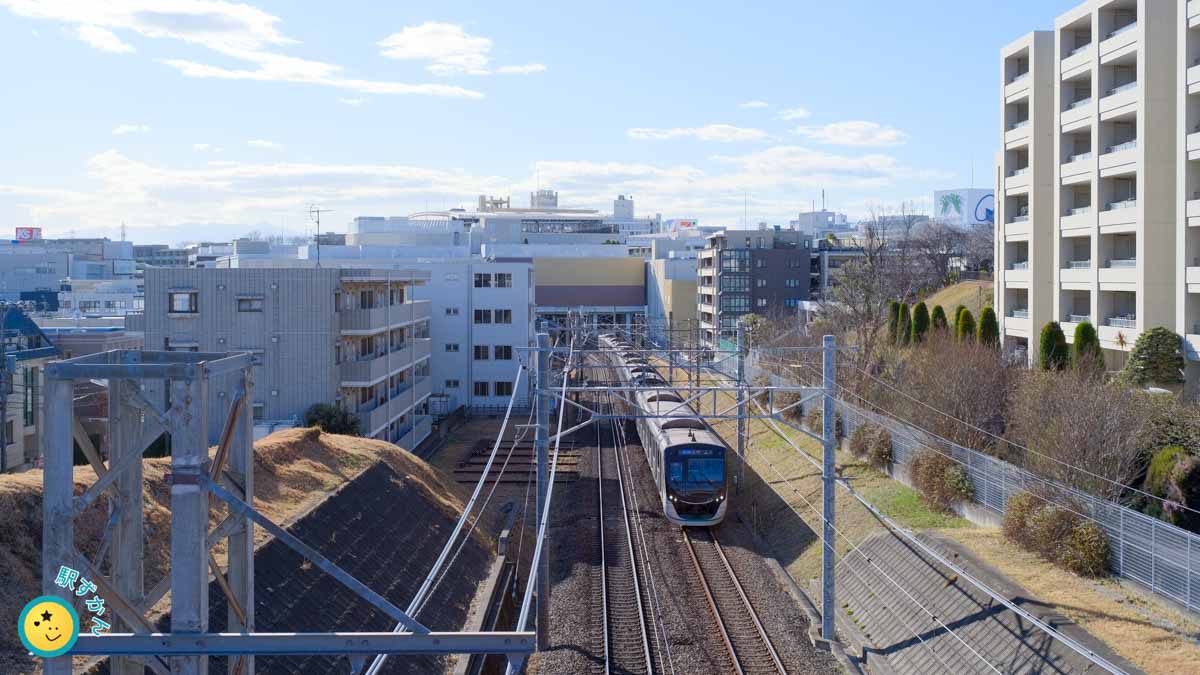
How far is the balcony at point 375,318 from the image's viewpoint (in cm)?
2555

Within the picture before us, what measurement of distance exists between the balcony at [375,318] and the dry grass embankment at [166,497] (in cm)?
542

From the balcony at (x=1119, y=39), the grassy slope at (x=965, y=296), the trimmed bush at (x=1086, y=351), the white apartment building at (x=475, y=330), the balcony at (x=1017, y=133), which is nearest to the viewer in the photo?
the trimmed bush at (x=1086, y=351)

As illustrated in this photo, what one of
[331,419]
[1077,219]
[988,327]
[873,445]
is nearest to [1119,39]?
[1077,219]

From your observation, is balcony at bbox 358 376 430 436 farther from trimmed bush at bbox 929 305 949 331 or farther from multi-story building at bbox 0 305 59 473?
trimmed bush at bbox 929 305 949 331

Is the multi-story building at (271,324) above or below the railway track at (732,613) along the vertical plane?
above

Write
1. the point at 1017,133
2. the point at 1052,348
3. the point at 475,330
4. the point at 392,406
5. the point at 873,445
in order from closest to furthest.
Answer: the point at 873,445, the point at 1052,348, the point at 1017,133, the point at 392,406, the point at 475,330

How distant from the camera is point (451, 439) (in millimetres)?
32250

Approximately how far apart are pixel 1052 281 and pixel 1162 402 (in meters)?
11.9

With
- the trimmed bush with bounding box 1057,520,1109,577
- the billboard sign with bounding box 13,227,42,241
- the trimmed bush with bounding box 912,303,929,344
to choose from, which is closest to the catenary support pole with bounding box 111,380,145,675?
the trimmed bush with bounding box 1057,520,1109,577

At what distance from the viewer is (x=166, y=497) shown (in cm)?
1202

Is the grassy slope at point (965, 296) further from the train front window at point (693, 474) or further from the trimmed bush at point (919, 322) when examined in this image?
the train front window at point (693, 474)

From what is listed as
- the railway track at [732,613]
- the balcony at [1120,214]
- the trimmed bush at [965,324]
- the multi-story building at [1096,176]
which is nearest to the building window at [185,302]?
the railway track at [732,613]

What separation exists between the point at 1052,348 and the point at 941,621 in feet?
38.8

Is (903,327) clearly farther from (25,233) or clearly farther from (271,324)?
(25,233)
